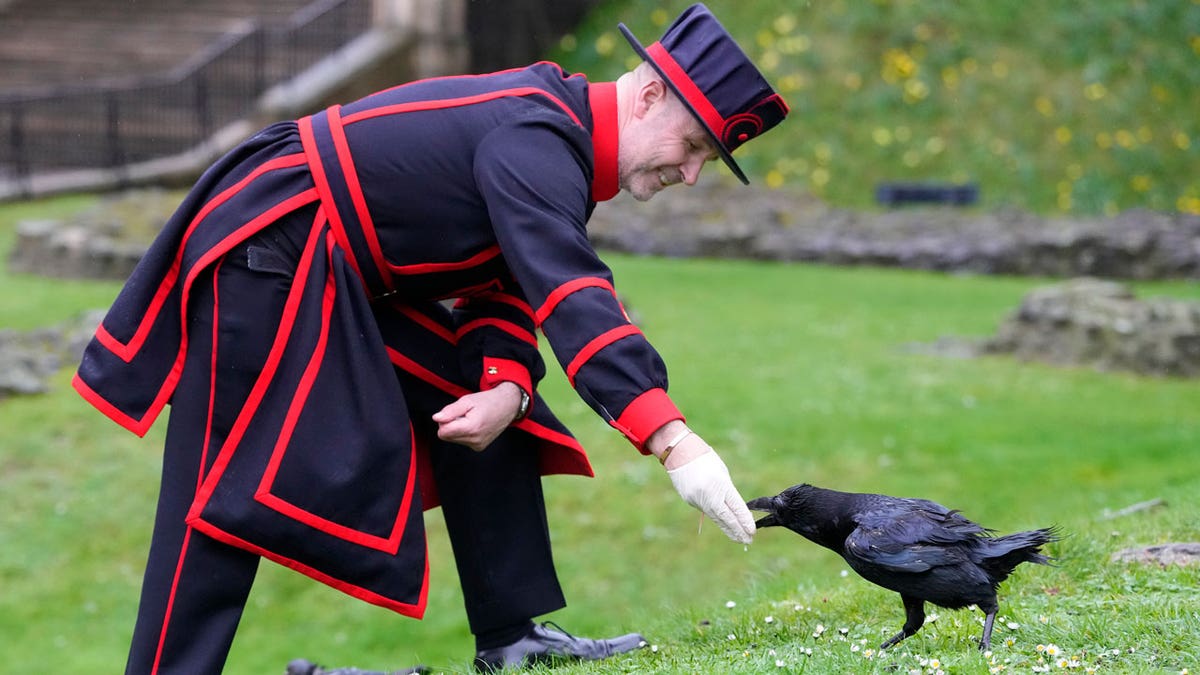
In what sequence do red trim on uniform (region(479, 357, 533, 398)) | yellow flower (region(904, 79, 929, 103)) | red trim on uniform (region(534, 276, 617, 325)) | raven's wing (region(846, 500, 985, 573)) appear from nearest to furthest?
1. red trim on uniform (region(534, 276, 617, 325))
2. raven's wing (region(846, 500, 985, 573))
3. red trim on uniform (region(479, 357, 533, 398))
4. yellow flower (region(904, 79, 929, 103))

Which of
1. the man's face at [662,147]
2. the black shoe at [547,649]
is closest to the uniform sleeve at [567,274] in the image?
the man's face at [662,147]

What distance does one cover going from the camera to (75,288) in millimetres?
13055

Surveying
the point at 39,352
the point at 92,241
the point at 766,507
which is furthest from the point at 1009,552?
the point at 92,241

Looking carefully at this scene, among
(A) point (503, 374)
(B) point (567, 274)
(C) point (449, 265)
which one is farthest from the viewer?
(A) point (503, 374)

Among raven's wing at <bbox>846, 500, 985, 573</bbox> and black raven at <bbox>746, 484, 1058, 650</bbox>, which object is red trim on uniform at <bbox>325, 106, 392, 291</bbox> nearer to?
black raven at <bbox>746, 484, 1058, 650</bbox>

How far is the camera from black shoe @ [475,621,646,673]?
469 centimetres

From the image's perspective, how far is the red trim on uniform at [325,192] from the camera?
3988mm

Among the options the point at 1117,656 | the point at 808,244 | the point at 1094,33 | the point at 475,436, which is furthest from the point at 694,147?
the point at 1094,33

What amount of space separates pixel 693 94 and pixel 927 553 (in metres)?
1.44

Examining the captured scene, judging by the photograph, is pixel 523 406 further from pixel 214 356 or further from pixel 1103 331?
pixel 1103 331

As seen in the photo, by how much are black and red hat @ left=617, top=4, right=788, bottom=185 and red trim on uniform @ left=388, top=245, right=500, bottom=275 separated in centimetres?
71

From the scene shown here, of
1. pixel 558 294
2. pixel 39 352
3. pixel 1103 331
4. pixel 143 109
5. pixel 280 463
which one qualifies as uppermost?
pixel 558 294

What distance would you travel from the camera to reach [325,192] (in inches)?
157

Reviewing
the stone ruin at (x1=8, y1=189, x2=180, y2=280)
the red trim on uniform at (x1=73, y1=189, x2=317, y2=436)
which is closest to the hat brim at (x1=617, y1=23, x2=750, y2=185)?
the red trim on uniform at (x1=73, y1=189, x2=317, y2=436)
